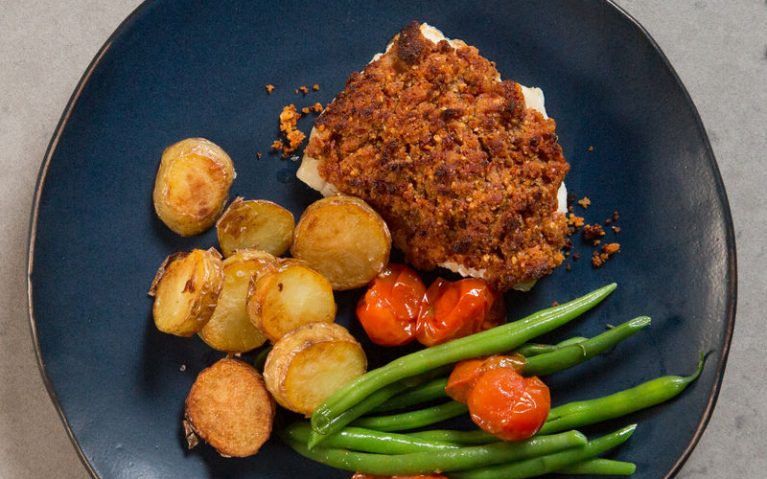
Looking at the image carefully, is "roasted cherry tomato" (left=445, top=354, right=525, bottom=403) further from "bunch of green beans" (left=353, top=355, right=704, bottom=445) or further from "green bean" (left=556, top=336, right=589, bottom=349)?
"green bean" (left=556, top=336, right=589, bottom=349)

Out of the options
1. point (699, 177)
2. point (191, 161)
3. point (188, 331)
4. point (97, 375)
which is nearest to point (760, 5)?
point (699, 177)

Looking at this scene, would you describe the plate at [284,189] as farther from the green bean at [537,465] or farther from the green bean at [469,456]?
the green bean at [469,456]

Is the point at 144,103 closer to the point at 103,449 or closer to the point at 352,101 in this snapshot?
the point at 352,101

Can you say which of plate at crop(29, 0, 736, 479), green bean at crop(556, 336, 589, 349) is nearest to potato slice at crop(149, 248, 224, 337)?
plate at crop(29, 0, 736, 479)

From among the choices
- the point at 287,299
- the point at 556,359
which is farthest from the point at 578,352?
the point at 287,299

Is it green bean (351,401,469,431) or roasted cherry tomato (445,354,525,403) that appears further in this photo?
green bean (351,401,469,431)

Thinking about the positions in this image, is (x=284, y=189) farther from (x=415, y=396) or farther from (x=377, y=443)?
(x=377, y=443)
